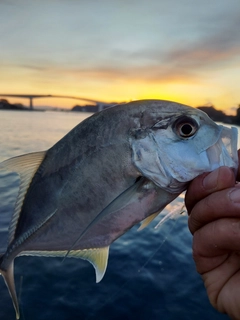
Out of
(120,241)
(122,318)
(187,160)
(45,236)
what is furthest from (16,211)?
(120,241)

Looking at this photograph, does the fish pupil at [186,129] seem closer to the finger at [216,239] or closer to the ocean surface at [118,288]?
the finger at [216,239]

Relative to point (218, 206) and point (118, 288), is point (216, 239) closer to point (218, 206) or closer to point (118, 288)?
point (218, 206)

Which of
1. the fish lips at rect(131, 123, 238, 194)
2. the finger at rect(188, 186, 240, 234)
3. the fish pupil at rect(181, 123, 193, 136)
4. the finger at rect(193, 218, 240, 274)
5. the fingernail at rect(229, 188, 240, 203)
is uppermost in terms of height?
the fish pupil at rect(181, 123, 193, 136)

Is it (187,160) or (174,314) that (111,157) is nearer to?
(187,160)

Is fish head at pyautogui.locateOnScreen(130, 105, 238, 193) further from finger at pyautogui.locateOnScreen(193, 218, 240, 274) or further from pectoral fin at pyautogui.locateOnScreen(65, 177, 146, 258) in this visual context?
finger at pyautogui.locateOnScreen(193, 218, 240, 274)

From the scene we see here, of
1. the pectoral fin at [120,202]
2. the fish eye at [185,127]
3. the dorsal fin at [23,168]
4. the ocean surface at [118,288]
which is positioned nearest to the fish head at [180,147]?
the fish eye at [185,127]

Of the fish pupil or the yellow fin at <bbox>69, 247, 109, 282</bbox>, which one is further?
the yellow fin at <bbox>69, 247, 109, 282</bbox>

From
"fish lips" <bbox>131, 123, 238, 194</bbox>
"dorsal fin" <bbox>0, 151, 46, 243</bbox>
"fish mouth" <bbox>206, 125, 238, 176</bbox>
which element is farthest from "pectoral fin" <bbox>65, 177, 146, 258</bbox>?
"dorsal fin" <bbox>0, 151, 46, 243</bbox>
